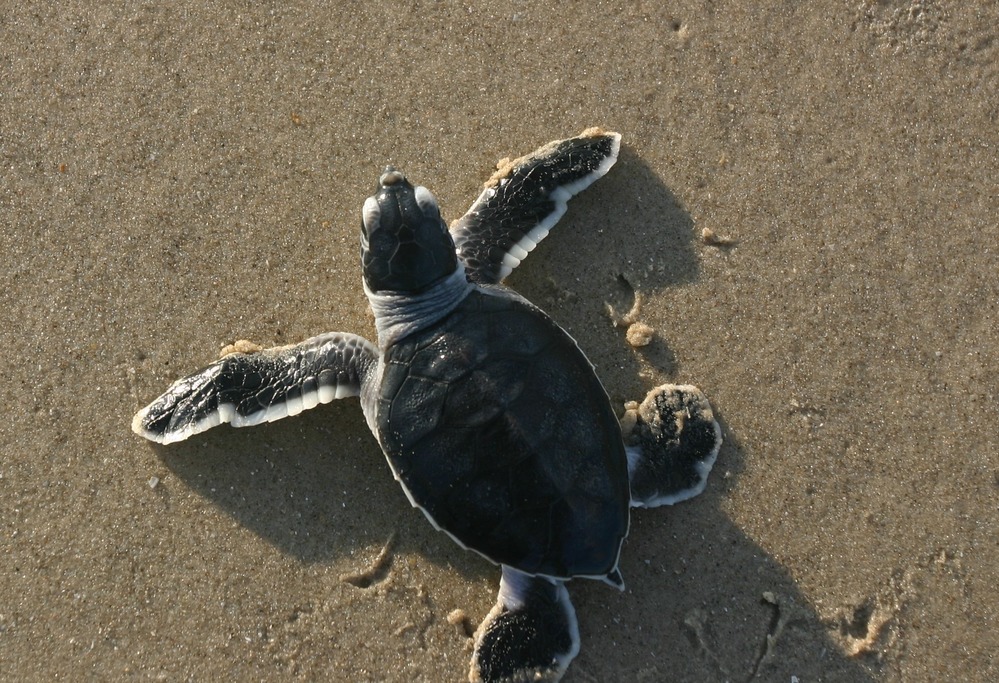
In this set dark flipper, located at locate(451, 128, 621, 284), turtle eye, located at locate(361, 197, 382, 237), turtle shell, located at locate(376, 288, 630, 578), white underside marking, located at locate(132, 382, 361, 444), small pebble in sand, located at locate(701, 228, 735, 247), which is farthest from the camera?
small pebble in sand, located at locate(701, 228, 735, 247)

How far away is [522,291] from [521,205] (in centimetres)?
32

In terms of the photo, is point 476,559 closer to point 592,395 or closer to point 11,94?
point 592,395

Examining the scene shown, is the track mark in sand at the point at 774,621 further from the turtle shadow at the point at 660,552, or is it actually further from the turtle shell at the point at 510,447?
the turtle shell at the point at 510,447

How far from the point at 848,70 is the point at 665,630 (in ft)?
7.16

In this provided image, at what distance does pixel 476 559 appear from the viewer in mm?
2457

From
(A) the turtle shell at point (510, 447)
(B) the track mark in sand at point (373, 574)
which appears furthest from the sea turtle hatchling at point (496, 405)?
(B) the track mark in sand at point (373, 574)

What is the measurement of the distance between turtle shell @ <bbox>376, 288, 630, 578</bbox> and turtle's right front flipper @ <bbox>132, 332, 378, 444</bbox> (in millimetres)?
236

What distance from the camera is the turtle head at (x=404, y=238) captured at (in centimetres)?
226

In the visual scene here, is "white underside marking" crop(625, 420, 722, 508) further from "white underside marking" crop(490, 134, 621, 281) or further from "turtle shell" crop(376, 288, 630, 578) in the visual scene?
"white underside marking" crop(490, 134, 621, 281)

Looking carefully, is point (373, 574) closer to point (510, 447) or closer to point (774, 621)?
point (510, 447)

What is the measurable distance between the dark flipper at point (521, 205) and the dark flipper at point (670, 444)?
2.31 ft

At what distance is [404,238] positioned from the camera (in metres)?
2.27

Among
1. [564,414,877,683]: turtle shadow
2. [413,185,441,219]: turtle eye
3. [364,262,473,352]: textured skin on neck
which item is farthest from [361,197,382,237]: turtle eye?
[564,414,877,683]: turtle shadow

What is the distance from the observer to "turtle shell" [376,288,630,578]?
210cm
